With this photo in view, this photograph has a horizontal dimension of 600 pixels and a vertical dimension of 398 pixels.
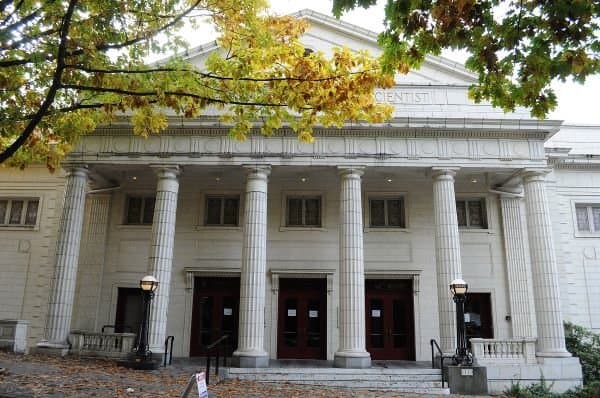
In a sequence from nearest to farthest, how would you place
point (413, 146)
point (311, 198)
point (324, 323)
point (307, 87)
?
point (307, 87) → point (413, 146) → point (324, 323) → point (311, 198)

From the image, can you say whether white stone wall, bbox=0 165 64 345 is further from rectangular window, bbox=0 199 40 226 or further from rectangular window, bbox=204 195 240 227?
rectangular window, bbox=204 195 240 227

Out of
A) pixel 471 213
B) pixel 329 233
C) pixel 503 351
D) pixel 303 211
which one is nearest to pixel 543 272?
pixel 503 351

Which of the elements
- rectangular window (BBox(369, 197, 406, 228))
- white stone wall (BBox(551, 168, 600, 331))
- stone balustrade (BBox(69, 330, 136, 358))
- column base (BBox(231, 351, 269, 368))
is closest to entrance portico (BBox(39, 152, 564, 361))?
rectangular window (BBox(369, 197, 406, 228))

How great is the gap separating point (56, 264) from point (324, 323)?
1006 cm

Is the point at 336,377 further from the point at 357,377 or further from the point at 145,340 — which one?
the point at 145,340

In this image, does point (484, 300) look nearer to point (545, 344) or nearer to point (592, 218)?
point (545, 344)

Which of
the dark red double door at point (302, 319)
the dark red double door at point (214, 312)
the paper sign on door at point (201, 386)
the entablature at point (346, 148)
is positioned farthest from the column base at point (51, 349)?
the paper sign on door at point (201, 386)

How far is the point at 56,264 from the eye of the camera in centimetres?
1686

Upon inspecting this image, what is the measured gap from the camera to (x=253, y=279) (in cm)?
1639

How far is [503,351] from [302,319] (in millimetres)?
7396

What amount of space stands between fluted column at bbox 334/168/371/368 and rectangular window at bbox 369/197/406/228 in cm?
315

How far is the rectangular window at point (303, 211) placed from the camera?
66.0 feet

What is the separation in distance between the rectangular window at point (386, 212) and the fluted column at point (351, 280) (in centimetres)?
315

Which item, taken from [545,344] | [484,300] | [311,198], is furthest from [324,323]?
[545,344]
